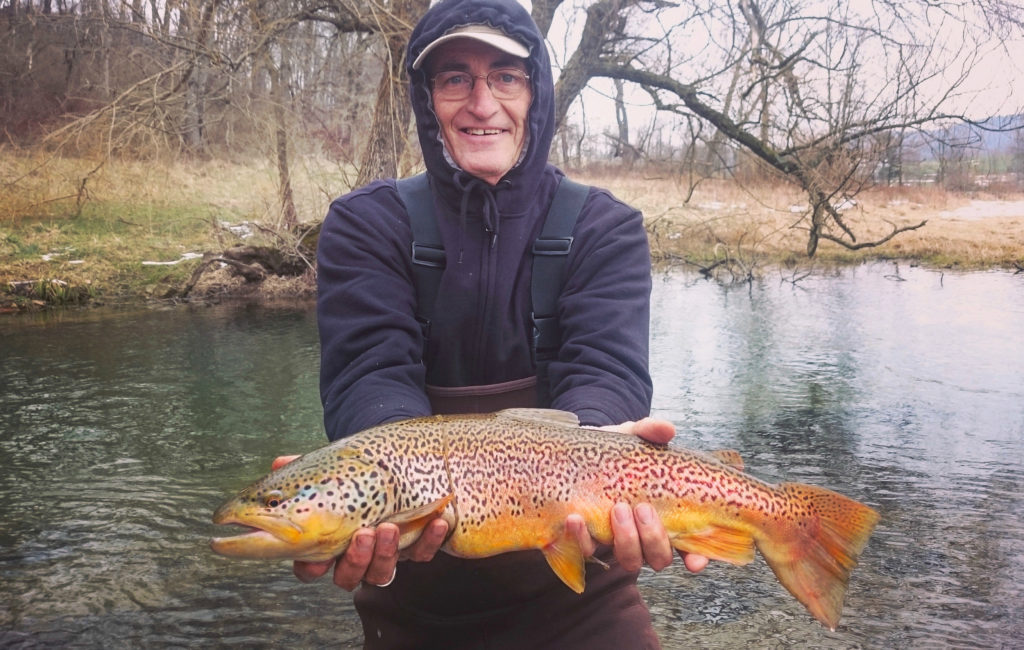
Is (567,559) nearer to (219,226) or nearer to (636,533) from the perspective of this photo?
(636,533)

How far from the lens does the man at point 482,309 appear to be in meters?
2.66

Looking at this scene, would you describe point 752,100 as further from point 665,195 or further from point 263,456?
point 263,456

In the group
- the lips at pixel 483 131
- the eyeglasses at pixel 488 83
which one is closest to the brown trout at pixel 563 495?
the lips at pixel 483 131

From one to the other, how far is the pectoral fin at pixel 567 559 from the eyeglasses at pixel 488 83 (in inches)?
58.2

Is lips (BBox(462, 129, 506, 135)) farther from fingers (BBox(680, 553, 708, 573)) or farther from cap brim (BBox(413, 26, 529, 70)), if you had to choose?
fingers (BBox(680, 553, 708, 573))

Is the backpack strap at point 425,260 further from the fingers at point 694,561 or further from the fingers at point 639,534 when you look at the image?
the fingers at point 694,561

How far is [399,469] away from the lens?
2244 mm

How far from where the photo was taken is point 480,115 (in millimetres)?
2828

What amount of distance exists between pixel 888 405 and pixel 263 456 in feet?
17.4

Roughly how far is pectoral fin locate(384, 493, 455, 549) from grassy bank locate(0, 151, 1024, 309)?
1085cm

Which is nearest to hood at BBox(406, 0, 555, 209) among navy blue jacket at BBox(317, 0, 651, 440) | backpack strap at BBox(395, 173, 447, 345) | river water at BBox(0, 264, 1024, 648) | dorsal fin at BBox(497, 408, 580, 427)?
navy blue jacket at BBox(317, 0, 651, 440)

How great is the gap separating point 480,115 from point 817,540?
167cm

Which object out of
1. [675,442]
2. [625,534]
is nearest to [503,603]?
[625,534]

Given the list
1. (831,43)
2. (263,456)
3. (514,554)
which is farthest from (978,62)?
(514,554)
